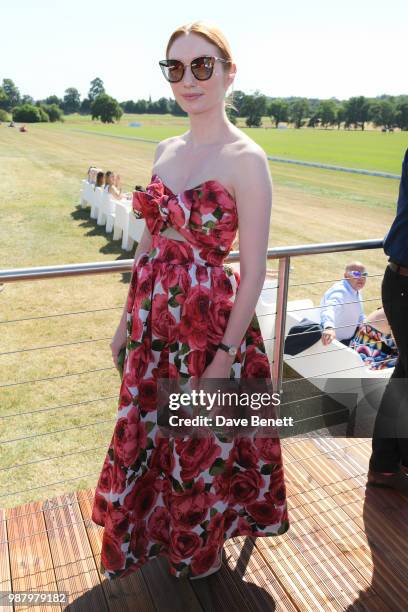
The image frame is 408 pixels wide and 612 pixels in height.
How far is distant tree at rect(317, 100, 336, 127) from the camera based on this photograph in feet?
188

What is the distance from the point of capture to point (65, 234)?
499 inches

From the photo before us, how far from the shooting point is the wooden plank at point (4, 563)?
206 centimetres

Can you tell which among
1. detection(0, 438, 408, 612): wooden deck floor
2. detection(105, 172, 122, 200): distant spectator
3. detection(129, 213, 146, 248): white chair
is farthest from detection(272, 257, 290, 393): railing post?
detection(105, 172, 122, 200): distant spectator

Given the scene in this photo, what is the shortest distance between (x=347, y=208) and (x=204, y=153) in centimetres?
1810

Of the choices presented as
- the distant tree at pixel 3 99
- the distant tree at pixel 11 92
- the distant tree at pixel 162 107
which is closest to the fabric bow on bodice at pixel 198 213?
the distant tree at pixel 162 107

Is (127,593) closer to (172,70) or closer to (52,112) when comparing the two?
(172,70)

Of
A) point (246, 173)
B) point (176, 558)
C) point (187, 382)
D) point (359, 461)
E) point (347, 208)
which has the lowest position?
point (347, 208)

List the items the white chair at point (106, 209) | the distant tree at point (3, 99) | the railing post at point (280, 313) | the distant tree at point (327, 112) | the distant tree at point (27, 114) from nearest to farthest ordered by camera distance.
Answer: the railing post at point (280, 313)
the white chair at point (106, 209)
the distant tree at point (327, 112)
the distant tree at point (27, 114)
the distant tree at point (3, 99)

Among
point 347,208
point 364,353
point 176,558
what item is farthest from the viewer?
point 347,208

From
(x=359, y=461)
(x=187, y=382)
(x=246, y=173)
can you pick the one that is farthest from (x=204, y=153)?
(x=359, y=461)

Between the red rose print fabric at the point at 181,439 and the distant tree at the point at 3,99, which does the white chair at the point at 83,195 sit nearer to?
the red rose print fabric at the point at 181,439

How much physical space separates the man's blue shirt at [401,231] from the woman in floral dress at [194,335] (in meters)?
0.72

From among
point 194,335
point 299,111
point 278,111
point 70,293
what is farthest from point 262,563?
point 278,111

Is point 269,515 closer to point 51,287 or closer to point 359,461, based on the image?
point 359,461
